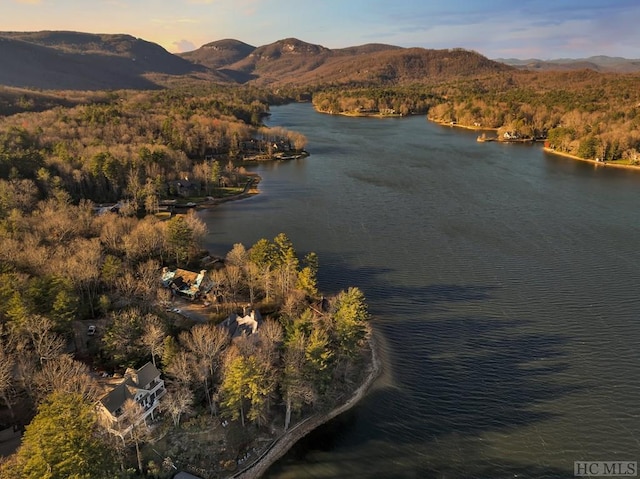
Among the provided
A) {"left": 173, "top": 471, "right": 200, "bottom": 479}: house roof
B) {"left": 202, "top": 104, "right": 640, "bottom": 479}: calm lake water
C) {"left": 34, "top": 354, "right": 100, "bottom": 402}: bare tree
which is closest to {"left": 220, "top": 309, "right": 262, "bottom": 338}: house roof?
{"left": 202, "top": 104, "right": 640, "bottom": 479}: calm lake water

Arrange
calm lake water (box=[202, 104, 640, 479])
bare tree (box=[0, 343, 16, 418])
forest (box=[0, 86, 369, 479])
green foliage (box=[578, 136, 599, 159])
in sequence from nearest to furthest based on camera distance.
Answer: forest (box=[0, 86, 369, 479]) < bare tree (box=[0, 343, 16, 418]) < calm lake water (box=[202, 104, 640, 479]) < green foliage (box=[578, 136, 599, 159])

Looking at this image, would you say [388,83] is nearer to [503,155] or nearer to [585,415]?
[503,155]

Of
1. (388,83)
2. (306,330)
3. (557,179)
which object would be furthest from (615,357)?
(388,83)

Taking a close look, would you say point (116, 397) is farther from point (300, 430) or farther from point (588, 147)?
point (588, 147)

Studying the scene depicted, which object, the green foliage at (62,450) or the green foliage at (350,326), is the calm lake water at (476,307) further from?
the green foliage at (62,450)

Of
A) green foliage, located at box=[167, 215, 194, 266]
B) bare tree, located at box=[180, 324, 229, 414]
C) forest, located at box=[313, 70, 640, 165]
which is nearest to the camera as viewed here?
bare tree, located at box=[180, 324, 229, 414]

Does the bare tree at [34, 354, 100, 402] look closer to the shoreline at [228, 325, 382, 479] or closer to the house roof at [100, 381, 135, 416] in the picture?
the house roof at [100, 381, 135, 416]

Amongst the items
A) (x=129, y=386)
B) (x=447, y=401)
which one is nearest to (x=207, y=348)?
(x=129, y=386)

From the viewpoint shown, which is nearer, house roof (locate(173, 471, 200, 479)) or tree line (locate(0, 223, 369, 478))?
tree line (locate(0, 223, 369, 478))
